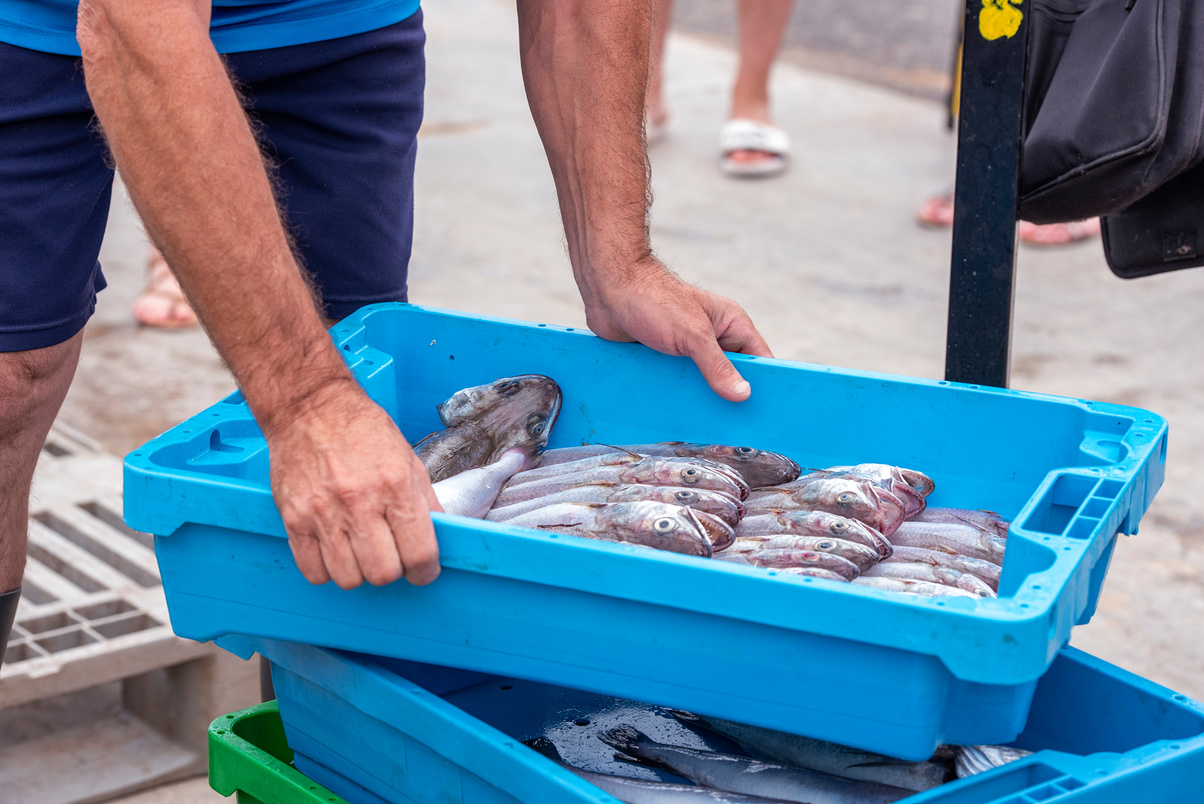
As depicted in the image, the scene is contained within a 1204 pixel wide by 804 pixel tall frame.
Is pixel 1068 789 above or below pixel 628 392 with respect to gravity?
below

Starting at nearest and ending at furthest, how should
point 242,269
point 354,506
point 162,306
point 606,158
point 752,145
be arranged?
point 354,506, point 242,269, point 606,158, point 162,306, point 752,145

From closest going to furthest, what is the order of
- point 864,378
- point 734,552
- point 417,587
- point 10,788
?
point 417,587, point 734,552, point 864,378, point 10,788

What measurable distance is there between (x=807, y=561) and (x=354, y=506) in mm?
492

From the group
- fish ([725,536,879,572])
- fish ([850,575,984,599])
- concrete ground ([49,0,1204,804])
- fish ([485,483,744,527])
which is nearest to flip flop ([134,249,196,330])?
concrete ground ([49,0,1204,804])

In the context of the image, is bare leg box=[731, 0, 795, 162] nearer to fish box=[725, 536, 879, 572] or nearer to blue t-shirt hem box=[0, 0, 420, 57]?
blue t-shirt hem box=[0, 0, 420, 57]

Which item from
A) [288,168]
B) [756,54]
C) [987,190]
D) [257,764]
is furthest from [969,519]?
[756,54]

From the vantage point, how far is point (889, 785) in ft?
4.36

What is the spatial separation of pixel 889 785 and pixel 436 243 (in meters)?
3.83

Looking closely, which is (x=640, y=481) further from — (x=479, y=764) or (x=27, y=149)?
(x=27, y=149)

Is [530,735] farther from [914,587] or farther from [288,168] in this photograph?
[288,168]

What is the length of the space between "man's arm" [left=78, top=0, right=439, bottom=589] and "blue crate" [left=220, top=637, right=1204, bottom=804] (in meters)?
0.18

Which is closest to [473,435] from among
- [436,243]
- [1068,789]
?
[1068,789]

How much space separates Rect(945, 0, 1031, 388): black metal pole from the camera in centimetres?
162

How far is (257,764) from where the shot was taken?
1435mm
